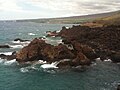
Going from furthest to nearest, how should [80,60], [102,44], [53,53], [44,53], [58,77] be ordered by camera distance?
[102,44]
[44,53]
[53,53]
[80,60]
[58,77]

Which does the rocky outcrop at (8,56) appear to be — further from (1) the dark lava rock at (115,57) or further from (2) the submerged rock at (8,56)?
(1) the dark lava rock at (115,57)

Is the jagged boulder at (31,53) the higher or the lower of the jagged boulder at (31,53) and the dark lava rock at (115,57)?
the higher

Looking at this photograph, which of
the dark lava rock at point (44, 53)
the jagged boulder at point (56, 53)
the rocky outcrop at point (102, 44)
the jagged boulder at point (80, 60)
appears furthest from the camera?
the rocky outcrop at point (102, 44)

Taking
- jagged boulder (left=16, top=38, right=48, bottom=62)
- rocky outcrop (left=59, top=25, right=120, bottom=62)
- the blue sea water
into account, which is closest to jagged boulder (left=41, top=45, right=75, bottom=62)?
jagged boulder (left=16, top=38, right=48, bottom=62)

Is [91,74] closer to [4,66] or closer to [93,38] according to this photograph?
[4,66]

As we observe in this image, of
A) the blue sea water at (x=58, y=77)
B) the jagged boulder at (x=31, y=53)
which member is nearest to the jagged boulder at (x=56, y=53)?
the jagged boulder at (x=31, y=53)

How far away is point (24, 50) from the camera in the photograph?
85.8m

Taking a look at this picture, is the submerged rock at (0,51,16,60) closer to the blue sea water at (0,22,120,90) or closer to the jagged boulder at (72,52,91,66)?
the blue sea water at (0,22,120,90)

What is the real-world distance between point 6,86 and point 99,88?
21.6 metres

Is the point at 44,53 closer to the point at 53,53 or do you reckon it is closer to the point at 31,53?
the point at 53,53

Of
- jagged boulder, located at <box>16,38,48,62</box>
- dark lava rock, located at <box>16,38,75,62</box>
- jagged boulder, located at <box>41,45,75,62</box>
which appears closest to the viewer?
jagged boulder, located at <box>41,45,75,62</box>

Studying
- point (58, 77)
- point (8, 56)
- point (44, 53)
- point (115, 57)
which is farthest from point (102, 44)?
point (58, 77)

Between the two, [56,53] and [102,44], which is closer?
[56,53]

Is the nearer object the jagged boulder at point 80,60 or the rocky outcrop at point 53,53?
the jagged boulder at point 80,60
